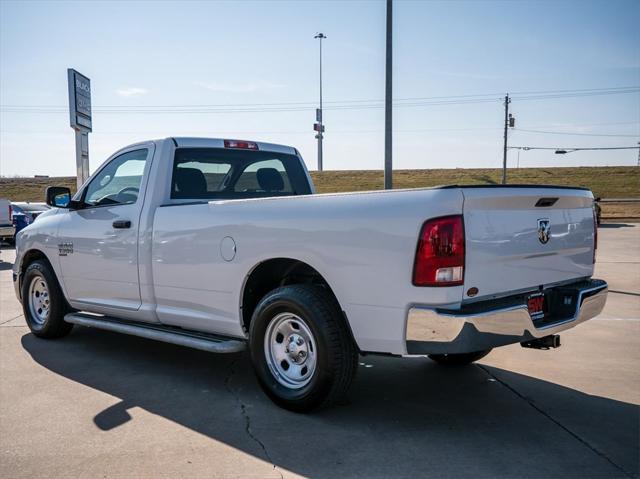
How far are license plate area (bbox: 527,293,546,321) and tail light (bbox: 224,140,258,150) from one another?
10.2 ft

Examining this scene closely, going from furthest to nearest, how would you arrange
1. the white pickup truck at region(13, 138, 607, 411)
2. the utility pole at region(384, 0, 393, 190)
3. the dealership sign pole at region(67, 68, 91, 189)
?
the dealership sign pole at region(67, 68, 91, 189) → the utility pole at region(384, 0, 393, 190) → the white pickup truck at region(13, 138, 607, 411)

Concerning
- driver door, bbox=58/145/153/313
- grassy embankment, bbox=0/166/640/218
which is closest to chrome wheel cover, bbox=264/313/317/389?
driver door, bbox=58/145/153/313

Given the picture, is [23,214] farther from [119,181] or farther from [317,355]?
[317,355]

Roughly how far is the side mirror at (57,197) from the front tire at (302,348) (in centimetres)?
284

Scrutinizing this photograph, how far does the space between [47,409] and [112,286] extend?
139cm

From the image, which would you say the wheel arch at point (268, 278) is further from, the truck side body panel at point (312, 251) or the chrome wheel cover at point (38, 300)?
the chrome wheel cover at point (38, 300)

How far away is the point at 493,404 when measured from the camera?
420 centimetres

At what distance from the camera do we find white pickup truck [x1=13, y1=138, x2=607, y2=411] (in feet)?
10.9

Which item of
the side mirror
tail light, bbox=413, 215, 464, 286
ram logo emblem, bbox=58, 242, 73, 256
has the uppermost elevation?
the side mirror

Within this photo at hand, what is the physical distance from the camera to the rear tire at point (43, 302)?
607 cm

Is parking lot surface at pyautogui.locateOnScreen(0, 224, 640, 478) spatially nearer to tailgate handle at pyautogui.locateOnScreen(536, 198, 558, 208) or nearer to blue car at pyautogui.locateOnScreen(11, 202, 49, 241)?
tailgate handle at pyautogui.locateOnScreen(536, 198, 558, 208)

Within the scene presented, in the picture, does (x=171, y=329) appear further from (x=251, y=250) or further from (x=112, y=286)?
(x=251, y=250)

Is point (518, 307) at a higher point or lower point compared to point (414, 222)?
lower

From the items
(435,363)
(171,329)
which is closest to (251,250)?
(171,329)
